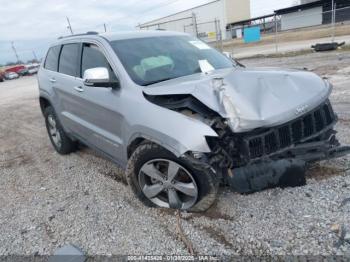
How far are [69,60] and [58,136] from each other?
145 centimetres

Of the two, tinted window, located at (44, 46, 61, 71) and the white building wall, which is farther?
the white building wall

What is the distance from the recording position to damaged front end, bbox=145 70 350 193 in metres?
2.67

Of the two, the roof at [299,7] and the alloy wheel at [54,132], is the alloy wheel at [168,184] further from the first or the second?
the roof at [299,7]

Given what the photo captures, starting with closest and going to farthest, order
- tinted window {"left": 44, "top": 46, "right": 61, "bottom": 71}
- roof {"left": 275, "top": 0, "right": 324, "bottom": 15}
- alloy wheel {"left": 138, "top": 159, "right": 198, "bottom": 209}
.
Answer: alloy wheel {"left": 138, "top": 159, "right": 198, "bottom": 209} < tinted window {"left": 44, "top": 46, "right": 61, "bottom": 71} < roof {"left": 275, "top": 0, "right": 324, "bottom": 15}

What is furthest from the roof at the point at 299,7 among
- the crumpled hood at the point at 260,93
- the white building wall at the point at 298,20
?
the crumpled hood at the point at 260,93

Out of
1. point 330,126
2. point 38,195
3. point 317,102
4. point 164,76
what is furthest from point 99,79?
point 330,126

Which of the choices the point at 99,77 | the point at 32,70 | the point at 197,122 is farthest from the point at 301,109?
the point at 32,70

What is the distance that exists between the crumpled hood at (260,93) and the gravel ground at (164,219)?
903 millimetres

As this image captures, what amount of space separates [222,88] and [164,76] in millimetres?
853

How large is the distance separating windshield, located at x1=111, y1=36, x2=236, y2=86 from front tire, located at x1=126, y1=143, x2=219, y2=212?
0.80 m

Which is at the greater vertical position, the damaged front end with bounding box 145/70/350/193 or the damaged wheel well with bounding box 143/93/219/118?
the damaged wheel well with bounding box 143/93/219/118

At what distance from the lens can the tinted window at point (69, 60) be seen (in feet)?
14.1

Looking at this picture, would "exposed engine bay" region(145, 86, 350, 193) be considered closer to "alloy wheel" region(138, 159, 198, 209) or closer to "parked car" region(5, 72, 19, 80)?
"alloy wheel" region(138, 159, 198, 209)

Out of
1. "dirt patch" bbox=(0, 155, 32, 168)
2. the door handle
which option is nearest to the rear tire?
"dirt patch" bbox=(0, 155, 32, 168)
